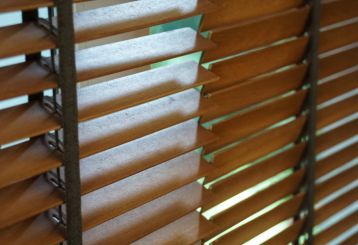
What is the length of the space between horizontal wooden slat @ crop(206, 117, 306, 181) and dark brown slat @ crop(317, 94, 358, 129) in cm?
12

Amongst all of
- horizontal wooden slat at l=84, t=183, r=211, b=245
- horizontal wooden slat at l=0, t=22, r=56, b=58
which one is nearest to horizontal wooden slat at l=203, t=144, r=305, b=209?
horizontal wooden slat at l=84, t=183, r=211, b=245

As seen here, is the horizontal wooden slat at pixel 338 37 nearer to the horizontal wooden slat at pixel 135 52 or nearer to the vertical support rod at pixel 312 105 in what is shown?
the vertical support rod at pixel 312 105

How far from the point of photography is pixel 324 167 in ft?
8.13

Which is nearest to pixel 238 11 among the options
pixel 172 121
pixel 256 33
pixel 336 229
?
pixel 256 33

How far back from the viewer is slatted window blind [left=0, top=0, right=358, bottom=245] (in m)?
1.45

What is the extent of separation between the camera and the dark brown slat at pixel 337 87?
7.70 ft

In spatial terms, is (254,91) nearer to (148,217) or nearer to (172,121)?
(172,121)

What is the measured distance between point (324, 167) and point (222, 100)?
0.70 metres

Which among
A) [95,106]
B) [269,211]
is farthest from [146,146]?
[269,211]

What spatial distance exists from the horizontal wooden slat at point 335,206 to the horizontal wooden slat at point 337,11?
70 cm

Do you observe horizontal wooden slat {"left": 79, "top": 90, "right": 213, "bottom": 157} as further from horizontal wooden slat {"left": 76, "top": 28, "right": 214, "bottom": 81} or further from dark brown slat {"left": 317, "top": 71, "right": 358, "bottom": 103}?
dark brown slat {"left": 317, "top": 71, "right": 358, "bottom": 103}

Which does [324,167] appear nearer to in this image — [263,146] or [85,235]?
[263,146]

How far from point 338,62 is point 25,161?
131 cm

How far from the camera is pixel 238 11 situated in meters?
1.91
